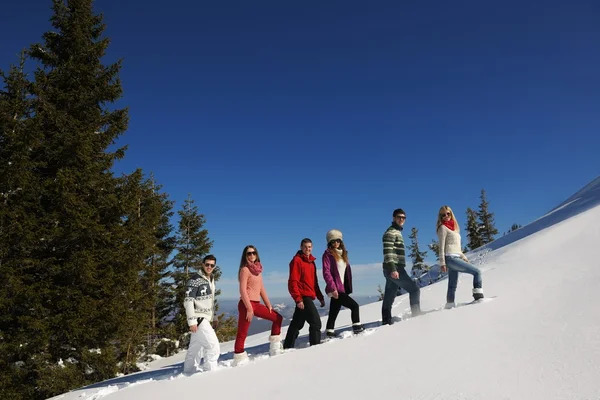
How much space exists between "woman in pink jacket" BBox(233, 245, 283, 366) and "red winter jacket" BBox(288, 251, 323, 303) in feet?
1.85

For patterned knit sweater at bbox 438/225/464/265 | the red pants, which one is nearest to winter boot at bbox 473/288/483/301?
patterned knit sweater at bbox 438/225/464/265

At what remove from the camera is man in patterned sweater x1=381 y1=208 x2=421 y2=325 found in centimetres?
653

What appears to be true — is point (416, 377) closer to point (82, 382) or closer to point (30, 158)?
point (82, 382)

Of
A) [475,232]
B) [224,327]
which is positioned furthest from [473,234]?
[224,327]

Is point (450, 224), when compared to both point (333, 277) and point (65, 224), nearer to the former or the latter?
point (333, 277)

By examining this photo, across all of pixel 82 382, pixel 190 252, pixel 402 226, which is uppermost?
pixel 190 252

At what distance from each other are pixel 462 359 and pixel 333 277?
2978 mm

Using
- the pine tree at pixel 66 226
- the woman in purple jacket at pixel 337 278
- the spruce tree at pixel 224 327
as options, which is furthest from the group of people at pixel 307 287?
the spruce tree at pixel 224 327

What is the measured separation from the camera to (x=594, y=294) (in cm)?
504

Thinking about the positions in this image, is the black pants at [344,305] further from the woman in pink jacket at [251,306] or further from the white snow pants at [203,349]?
the white snow pants at [203,349]

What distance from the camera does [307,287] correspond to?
643cm

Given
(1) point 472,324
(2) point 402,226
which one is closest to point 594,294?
(1) point 472,324

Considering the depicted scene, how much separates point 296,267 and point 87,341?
9894 millimetres

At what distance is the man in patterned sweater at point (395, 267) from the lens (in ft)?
21.4
